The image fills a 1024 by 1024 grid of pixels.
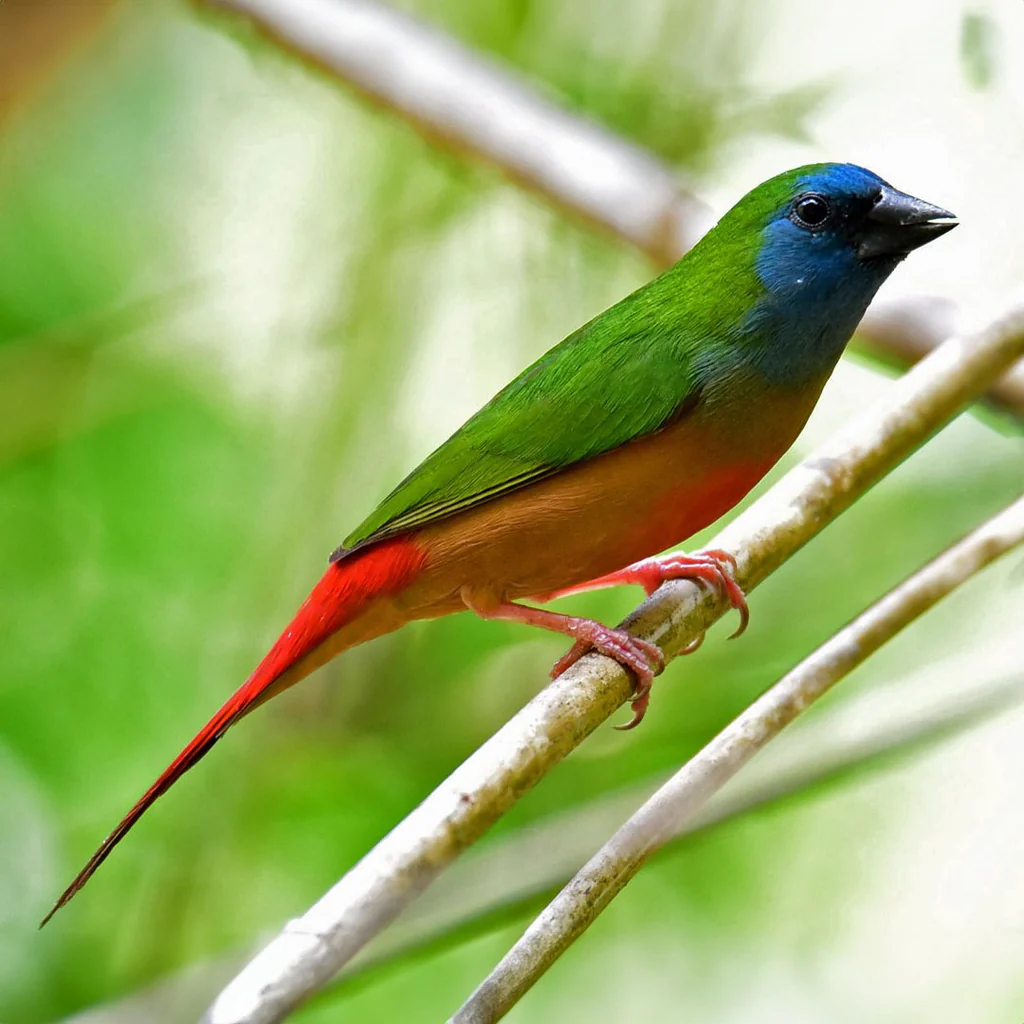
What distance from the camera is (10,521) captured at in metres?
4.20

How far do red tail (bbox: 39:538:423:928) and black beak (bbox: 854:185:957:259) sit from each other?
1053 mm

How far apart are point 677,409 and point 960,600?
1.34 m

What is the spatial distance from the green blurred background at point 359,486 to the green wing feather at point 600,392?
0.65 meters

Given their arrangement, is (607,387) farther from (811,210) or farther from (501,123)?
(501,123)

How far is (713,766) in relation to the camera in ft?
6.42

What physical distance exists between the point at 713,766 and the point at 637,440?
0.80 m

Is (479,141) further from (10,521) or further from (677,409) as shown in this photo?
(10,521)

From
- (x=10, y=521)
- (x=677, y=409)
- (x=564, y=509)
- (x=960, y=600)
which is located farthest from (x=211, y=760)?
(x=960, y=600)

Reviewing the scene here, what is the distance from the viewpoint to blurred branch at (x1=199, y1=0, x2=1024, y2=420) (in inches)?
127

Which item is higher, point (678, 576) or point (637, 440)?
point (637, 440)

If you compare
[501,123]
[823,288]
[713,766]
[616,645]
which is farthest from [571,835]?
[501,123]

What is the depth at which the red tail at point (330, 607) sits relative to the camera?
2.50 m

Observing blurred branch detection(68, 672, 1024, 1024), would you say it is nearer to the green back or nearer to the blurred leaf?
the green back

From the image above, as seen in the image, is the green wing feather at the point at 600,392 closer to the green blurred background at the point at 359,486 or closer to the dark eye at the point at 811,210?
the dark eye at the point at 811,210
